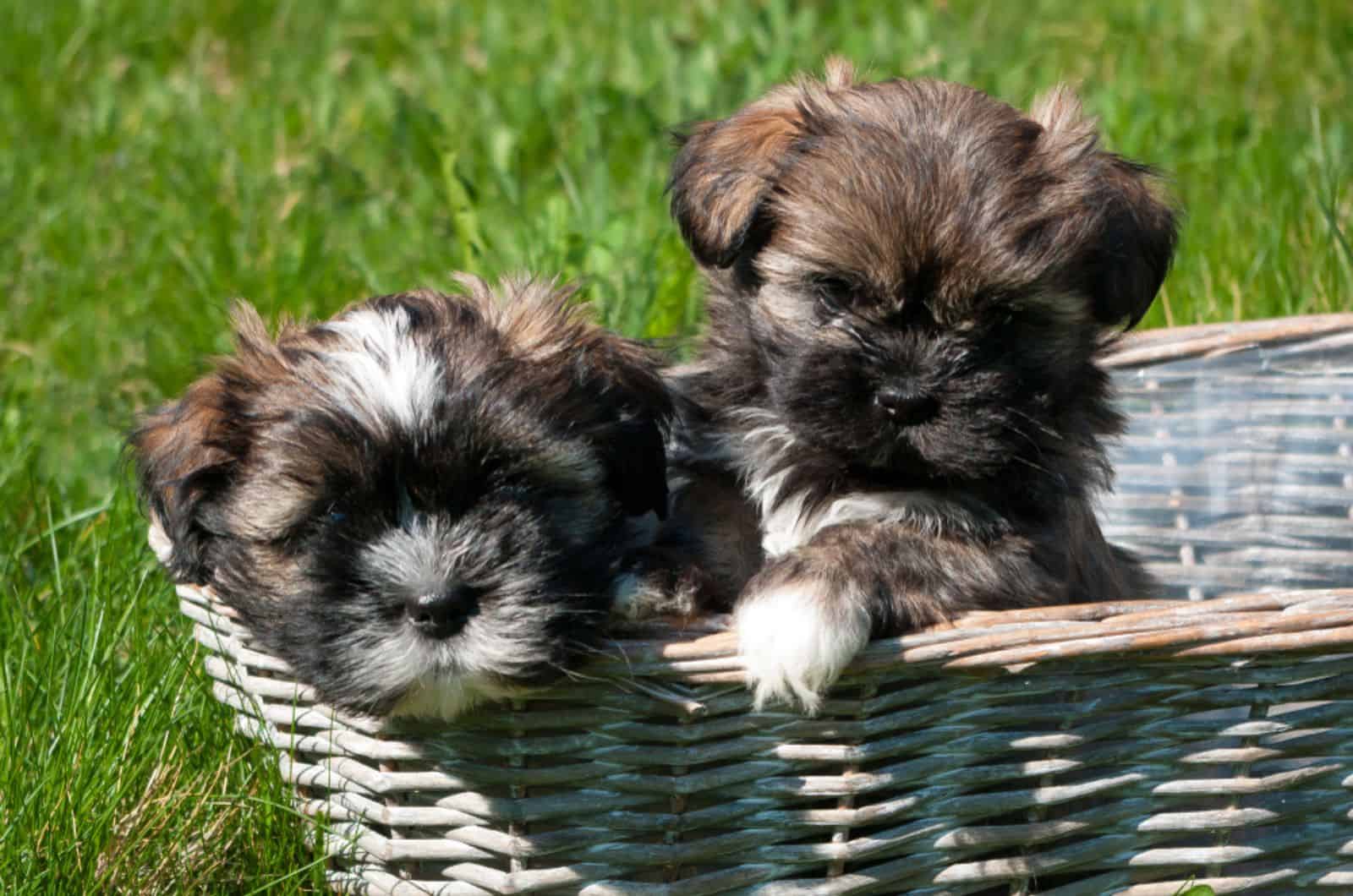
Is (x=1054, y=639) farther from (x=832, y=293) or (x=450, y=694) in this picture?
(x=450, y=694)

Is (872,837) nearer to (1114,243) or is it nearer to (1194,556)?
(1114,243)

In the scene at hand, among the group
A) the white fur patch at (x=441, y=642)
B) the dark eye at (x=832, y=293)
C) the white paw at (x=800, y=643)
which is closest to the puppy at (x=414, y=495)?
the white fur patch at (x=441, y=642)

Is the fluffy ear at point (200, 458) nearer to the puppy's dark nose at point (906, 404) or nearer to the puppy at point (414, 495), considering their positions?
the puppy at point (414, 495)

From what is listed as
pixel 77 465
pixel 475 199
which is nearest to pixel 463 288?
pixel 77 465

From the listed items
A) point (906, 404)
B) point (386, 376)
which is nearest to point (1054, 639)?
point (906, 404)

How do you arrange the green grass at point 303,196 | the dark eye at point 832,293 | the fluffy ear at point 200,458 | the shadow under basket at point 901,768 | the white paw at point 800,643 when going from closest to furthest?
the white paw at point 800,643 → the shadow under basket at point 901,768 → the fluffy ear at point 200,458 → the dark eye at point 832,293 → the green grass at point 303,196
